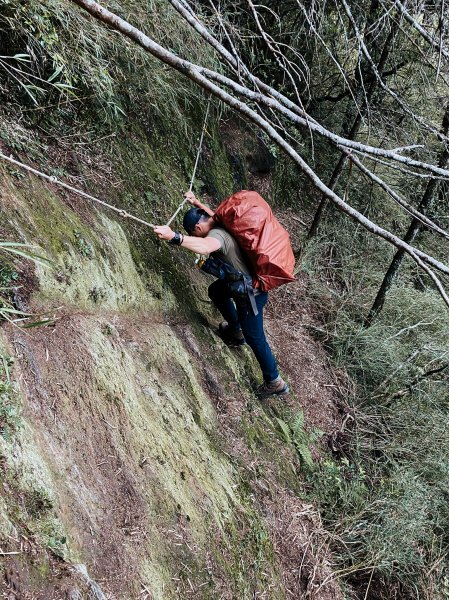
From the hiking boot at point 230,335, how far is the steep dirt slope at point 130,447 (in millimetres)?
150

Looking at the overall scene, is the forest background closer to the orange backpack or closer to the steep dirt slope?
the steep dirt slope

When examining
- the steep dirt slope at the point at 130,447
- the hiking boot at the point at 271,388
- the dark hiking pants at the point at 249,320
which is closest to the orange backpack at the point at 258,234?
the dark hiking pants at the point at 249,320

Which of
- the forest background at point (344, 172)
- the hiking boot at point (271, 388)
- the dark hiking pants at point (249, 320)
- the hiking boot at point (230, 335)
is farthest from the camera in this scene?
the hiking boot at point (271, 388)

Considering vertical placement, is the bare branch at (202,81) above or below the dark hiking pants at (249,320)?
above

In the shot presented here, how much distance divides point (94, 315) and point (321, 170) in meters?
6.51

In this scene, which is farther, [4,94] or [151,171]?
[151,171]

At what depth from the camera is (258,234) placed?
374cm

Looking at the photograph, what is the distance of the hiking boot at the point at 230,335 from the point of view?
4.72 metres

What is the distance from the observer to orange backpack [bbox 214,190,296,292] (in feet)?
12.2

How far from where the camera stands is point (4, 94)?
3229mm

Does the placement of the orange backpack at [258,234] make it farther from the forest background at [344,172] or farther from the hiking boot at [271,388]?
the hiking boot at [271,388]

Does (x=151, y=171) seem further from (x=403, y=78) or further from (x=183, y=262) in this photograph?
(x=403, y=78)

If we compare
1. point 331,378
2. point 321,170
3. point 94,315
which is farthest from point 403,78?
point 94,315

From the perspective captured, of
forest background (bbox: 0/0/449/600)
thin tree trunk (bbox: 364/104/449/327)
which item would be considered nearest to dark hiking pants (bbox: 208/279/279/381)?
forest background (bbox: 0/0/449/600)
